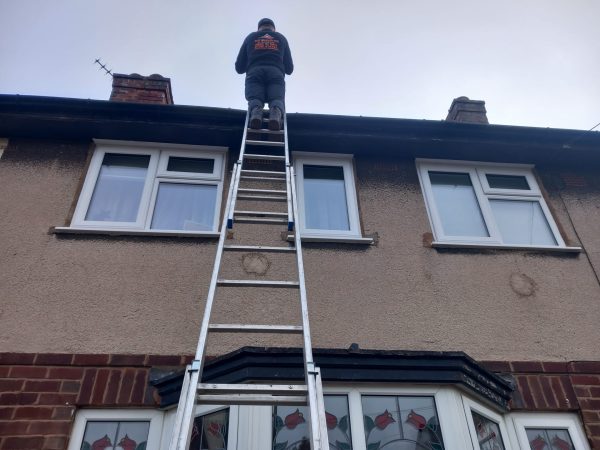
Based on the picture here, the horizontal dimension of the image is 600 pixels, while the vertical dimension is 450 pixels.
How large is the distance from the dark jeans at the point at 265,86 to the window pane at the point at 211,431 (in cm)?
322

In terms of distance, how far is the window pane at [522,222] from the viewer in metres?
5.10

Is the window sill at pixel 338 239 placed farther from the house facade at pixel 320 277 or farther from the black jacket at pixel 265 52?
the black jacket at pixel 265 52

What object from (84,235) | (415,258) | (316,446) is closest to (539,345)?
(415,258)

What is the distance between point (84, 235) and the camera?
175 inches

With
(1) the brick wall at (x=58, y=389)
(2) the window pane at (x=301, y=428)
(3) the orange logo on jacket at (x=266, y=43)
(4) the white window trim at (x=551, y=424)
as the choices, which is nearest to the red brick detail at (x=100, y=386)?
(1) the brick wall at (x=58, y=389)

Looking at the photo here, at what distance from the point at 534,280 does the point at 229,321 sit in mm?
2674

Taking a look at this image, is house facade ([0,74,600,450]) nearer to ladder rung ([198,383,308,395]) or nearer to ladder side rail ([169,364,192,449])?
ladder rung ([198,383,308,395])

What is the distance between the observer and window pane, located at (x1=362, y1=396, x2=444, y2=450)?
11.0 ft

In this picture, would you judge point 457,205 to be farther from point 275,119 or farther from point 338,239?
point 275,119

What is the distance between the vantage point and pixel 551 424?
3.72 metres

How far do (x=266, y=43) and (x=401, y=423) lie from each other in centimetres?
448

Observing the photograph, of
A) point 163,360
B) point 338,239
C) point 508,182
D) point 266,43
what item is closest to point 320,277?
point 338,239

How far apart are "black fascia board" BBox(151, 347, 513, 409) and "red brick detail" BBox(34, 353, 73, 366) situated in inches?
25.8

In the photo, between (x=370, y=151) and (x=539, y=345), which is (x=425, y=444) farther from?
(x=370, y=151)
